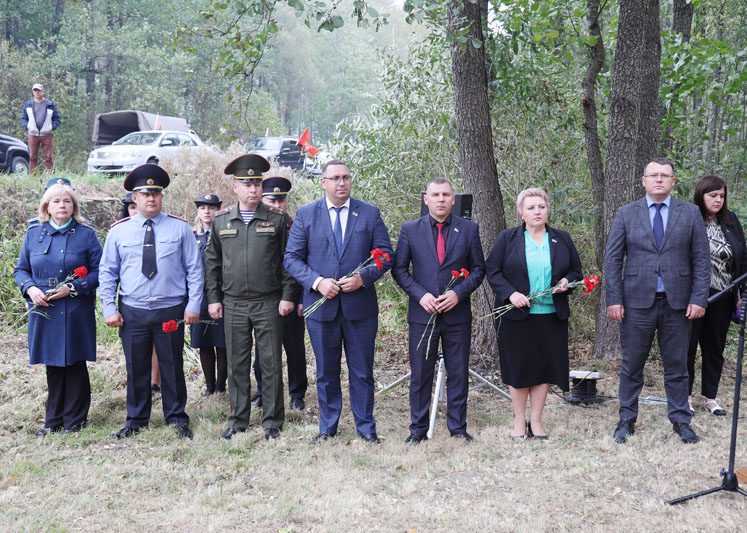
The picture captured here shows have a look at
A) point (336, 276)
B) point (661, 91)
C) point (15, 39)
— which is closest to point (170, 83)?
point (15, 39)

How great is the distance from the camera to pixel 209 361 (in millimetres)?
6703

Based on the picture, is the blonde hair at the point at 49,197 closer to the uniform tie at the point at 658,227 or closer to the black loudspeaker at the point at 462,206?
the black loudspeaker at the point at 462,206

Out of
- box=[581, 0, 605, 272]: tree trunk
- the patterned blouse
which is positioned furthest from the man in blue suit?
box=[581, 0, 605, 272]: tree trunk

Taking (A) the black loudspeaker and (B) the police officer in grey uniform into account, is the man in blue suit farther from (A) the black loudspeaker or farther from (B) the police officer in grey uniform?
(B) the police officer in grey uniform

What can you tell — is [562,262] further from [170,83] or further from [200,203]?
[170,83]

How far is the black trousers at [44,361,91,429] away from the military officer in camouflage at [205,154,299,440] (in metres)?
1.14

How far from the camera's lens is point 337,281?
5.34 m

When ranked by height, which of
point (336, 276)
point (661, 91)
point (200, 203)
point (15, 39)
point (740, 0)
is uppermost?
point (15, 39)

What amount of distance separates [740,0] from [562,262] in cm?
934

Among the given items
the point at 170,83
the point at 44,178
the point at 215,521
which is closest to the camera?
the point at 215,521

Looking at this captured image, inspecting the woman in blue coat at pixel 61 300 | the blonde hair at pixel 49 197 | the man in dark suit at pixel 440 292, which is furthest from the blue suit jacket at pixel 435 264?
the blonde hair at pixel 49 197

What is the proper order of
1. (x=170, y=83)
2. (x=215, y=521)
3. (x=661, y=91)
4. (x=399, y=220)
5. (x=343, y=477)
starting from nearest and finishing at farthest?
(x=215, y=521) → (x=343, y=477) → (x=661, y=91) → (x=399, y=220) → (x=170, y=83)

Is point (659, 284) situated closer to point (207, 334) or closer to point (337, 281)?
point (337, 281)

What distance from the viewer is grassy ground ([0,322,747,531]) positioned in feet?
13.4
